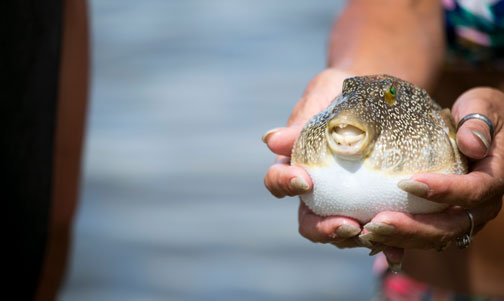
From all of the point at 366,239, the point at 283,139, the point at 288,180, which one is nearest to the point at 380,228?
the point at 366,239

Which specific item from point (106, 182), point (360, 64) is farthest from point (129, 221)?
point (360, 64)

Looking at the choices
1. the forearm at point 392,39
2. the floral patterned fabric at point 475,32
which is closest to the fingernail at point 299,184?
the forearm at point 392,39

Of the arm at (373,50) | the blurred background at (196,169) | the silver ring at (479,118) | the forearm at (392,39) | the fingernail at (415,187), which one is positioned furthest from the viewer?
the blurred background at (196,169)

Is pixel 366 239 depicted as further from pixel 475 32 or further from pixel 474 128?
pixel 475 32

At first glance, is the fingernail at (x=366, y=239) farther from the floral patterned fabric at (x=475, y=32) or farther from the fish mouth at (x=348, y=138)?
the floral patterned fabric at (x=475, y=32)

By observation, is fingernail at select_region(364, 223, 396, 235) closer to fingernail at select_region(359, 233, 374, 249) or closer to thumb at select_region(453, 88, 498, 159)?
fingernail at select_region(359, 233, 374, 249)

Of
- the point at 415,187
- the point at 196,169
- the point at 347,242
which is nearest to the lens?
the point at 415,187

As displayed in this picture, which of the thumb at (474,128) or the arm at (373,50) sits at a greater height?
the arm at (373,50)

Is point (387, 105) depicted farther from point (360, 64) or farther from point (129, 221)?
point (129, 221)
